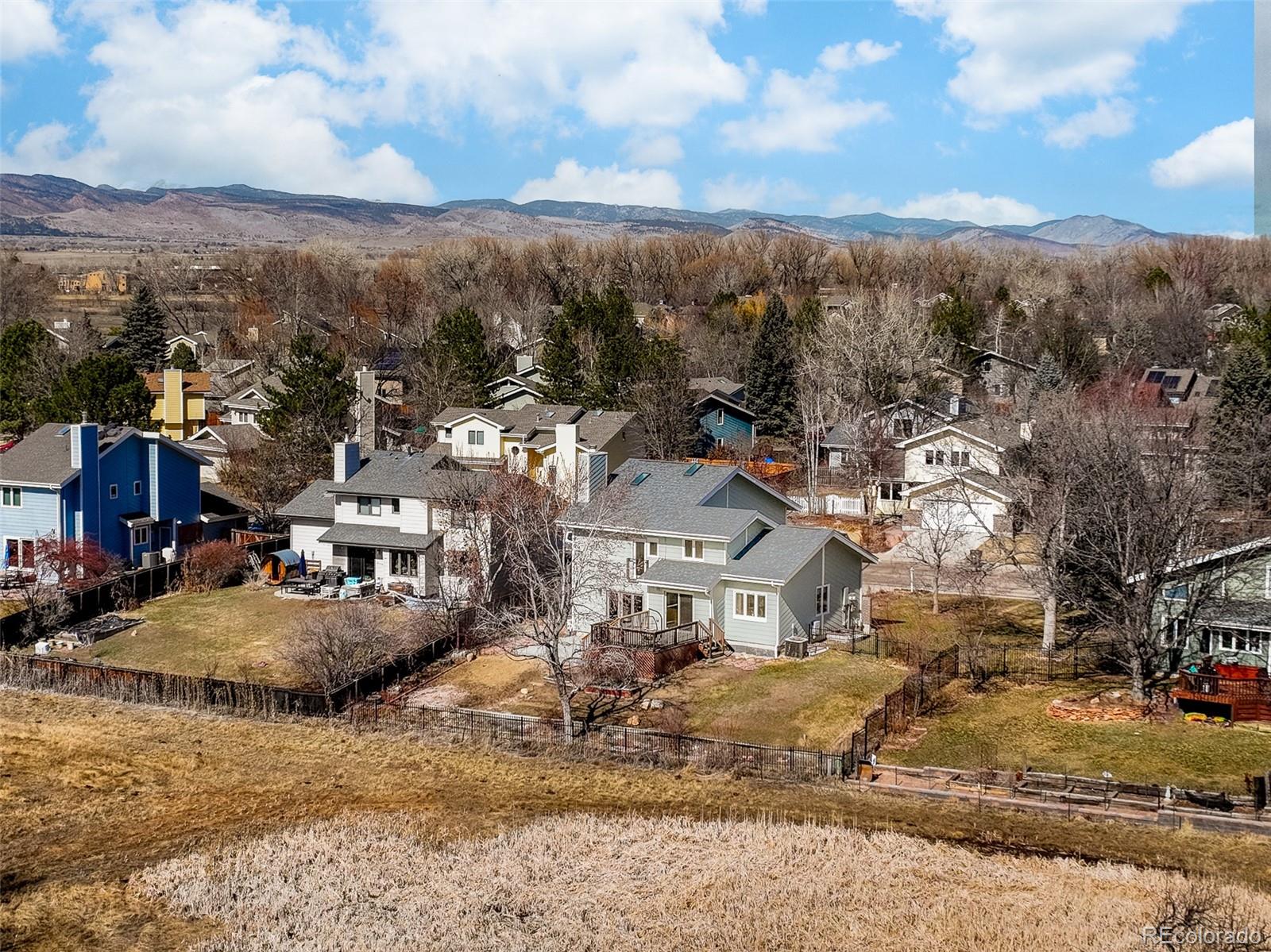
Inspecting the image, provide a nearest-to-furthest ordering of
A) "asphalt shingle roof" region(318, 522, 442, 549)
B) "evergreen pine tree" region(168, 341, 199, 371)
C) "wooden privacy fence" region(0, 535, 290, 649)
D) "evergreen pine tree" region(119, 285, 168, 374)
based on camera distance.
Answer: "wooden privacy fence" region(0, 535, 290, 649), "asphalt shingle roof" region(318, 522, 442, 549), "evergreen pine tree" region(168, 341, 199, 371), "evergreen pine tree" region(119, 285, 168, 374)

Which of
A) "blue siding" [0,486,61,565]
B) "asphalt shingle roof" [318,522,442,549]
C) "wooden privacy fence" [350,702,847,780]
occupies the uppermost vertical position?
"blue siding" [0,486,61,565]

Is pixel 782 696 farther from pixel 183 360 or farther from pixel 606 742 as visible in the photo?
pixel 183 360

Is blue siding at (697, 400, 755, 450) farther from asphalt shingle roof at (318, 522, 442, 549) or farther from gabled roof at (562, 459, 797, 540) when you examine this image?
gabled roof at (562, 459, 797, 540)

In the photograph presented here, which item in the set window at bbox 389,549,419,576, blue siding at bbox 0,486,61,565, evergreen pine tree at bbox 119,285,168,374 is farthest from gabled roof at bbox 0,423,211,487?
evergreen pine tree at bbox 119,285,168,374

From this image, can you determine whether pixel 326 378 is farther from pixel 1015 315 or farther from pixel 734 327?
pixel 1015 315

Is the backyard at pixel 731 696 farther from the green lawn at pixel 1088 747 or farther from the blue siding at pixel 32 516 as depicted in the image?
the blue siding at pixel 32 516

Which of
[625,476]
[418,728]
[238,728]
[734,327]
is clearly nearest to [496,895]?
[418,728]

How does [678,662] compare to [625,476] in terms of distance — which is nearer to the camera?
[678,662]

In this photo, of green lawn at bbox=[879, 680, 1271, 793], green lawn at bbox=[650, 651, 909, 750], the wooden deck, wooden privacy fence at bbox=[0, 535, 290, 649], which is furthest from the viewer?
wooden privacy fence at bbox=[0, 535, 290, 649]
